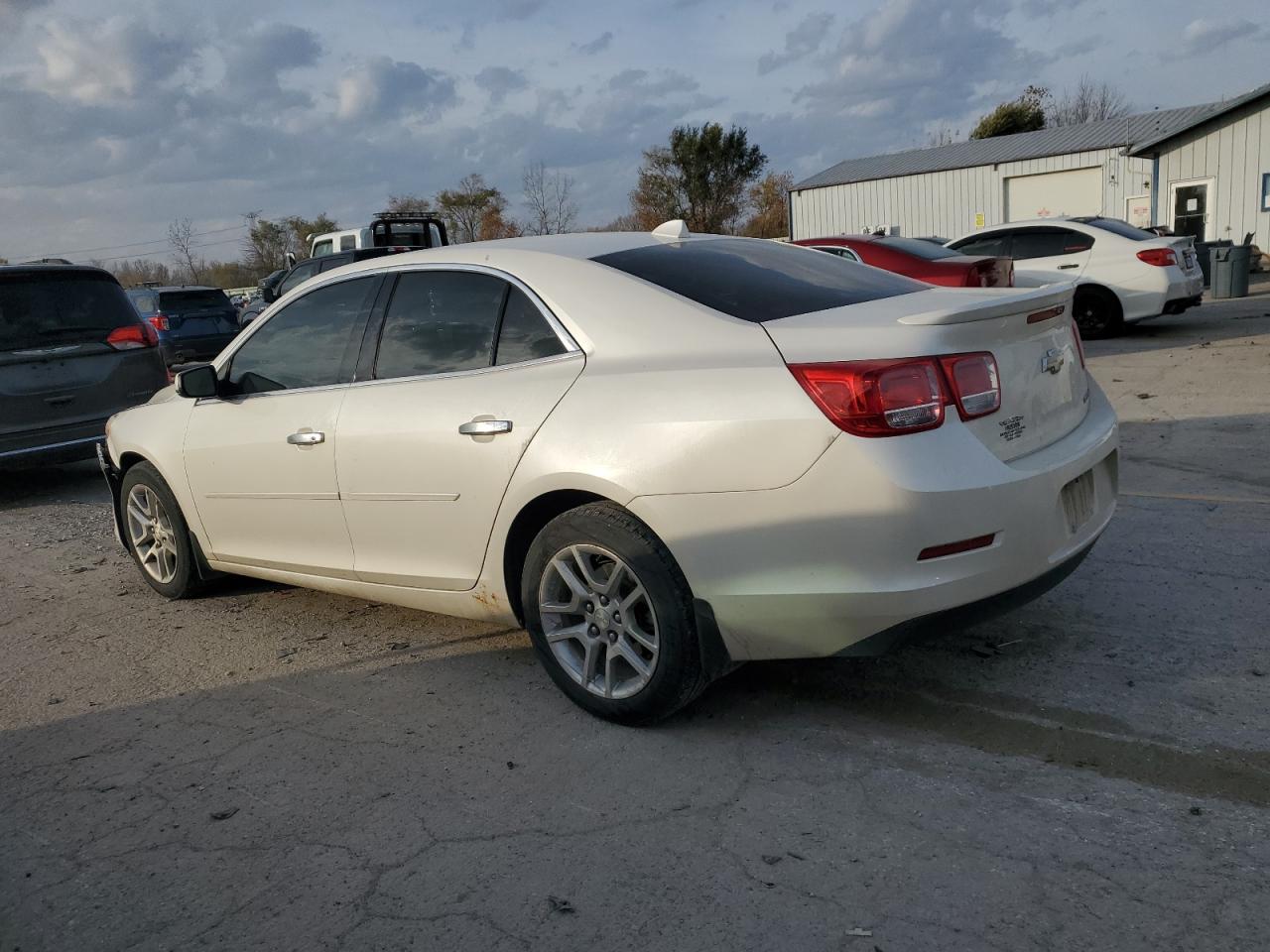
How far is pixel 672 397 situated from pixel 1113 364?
930 centimetres

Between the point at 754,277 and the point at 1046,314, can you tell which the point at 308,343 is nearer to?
the point at 754,277

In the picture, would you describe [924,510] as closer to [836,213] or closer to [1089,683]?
[1089,683]

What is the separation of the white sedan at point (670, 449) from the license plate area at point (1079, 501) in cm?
1

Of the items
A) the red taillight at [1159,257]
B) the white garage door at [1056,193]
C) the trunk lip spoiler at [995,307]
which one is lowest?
the red taillight at [1159,257]

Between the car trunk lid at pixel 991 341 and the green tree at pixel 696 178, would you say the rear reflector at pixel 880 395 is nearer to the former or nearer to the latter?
the car trunk lid at pixel 991 341

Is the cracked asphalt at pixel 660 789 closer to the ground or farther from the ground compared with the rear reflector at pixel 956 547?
closer to the ground

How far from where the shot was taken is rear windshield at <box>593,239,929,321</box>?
3.57m

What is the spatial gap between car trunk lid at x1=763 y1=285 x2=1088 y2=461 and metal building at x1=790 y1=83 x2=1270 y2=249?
1913cm

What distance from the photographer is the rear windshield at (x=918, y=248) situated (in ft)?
36.1

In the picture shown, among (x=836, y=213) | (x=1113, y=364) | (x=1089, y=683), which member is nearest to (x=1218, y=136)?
(x=836, y=213)

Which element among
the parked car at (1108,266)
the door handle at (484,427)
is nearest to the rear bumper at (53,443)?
the door handle at (484,427)

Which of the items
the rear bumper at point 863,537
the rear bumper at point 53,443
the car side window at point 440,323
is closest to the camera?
the rear bumper at point 863,537

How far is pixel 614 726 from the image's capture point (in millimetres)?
3623

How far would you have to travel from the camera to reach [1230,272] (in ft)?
60.4
